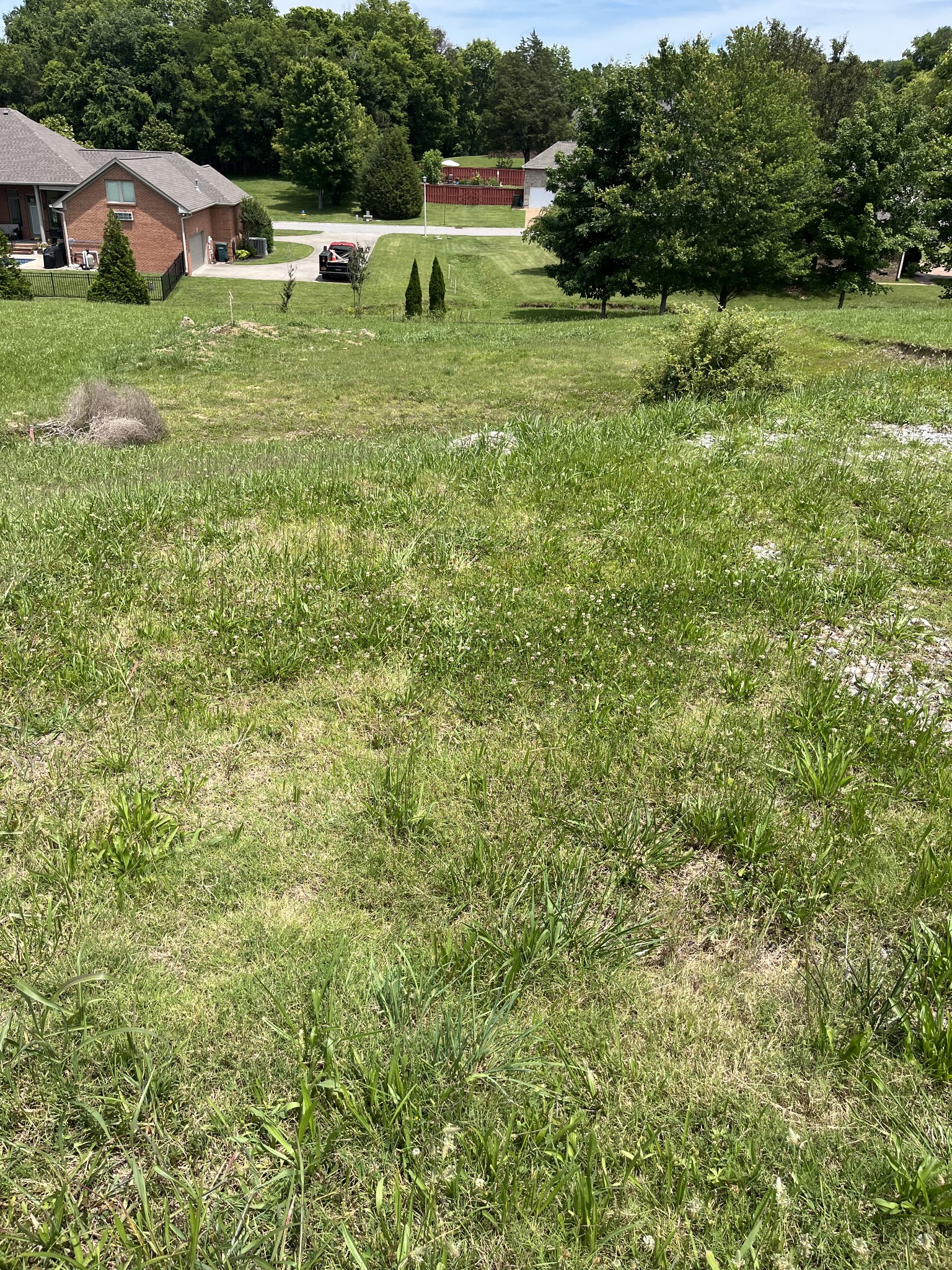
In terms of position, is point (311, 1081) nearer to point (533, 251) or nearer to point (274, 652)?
point (274, 652)

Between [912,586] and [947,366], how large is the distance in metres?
7.55

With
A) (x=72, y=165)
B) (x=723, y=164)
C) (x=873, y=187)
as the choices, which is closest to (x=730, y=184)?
(x=723, y=164)

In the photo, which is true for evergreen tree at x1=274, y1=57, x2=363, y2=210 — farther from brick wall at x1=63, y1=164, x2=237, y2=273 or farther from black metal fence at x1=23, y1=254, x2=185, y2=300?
black metal fence at x1=23, y1=254, x2=185, y2=300

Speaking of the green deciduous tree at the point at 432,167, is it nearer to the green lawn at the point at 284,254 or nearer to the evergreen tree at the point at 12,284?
the green lawn at the point at 284,254

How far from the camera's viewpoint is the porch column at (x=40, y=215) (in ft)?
145

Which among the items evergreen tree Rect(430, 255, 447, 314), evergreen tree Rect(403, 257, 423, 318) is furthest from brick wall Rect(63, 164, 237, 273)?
evergreen tree Rect(430, 255, 447, 314)

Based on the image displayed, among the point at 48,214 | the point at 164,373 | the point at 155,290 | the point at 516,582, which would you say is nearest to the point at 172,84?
the point at 48,214

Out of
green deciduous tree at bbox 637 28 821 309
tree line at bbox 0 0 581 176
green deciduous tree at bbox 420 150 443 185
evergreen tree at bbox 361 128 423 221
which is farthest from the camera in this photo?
green deciduous tree at bbox 420 150 443 185

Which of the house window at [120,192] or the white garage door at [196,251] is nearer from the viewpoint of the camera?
the house window at [120,192]

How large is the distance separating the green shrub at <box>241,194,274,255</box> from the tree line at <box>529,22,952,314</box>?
2491 centimetres

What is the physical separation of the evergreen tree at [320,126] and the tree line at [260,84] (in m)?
0.11

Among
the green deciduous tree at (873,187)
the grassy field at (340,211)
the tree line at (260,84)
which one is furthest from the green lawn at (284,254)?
the green deciduous tree at (873,187)

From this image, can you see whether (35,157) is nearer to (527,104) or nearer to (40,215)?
(40,215)

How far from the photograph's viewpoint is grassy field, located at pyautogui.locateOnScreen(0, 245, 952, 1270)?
208 centimetres
